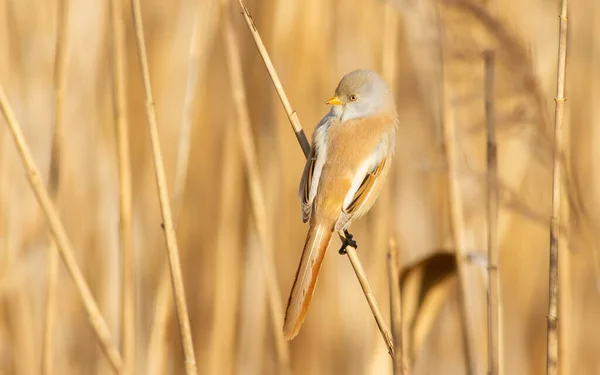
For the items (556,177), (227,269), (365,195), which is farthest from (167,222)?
(227,269)

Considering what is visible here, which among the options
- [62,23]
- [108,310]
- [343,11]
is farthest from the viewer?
[343,11]

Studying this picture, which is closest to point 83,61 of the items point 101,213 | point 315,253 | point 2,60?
point 2,60

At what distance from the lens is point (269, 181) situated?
9.64 feet

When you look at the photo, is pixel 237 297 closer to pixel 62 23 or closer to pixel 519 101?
pixel 62 23

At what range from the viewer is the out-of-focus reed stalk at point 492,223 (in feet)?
5.68

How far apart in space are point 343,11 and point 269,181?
2.62ft

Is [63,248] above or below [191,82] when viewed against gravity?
below

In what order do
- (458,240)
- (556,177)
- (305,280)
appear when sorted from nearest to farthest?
(556,177) < (305,280) < (458,240)

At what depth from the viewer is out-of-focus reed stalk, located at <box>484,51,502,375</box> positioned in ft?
5.68

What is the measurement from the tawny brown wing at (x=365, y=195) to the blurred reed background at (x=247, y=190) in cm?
53

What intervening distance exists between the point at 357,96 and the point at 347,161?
25cm

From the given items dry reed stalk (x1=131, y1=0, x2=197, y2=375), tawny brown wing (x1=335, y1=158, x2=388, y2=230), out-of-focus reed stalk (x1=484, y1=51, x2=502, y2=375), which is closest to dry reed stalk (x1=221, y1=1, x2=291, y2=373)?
tawny brown wing (x1=335, y1=158, x2=388, y2=230)

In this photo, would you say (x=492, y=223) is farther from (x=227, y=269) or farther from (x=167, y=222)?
(x=227, y=269)

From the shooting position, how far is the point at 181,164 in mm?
2510
